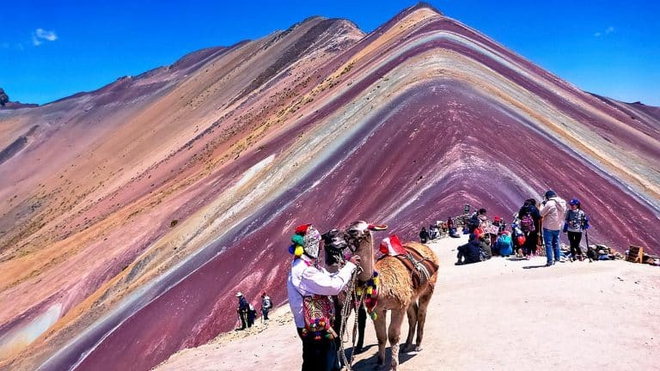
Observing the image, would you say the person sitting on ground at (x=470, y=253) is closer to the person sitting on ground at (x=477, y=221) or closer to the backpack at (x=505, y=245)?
the person sitting on ground at (x=477, y=221)

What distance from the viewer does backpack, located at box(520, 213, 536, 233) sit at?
1317 centimetres

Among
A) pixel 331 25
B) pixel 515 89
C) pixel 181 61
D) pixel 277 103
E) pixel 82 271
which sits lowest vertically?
pixel 82 271

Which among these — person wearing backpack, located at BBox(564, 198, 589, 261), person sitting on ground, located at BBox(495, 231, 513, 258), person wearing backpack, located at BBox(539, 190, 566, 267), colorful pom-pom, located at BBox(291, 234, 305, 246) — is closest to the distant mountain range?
person sitting on ground, located at BBox(495, 231, 513, 258)

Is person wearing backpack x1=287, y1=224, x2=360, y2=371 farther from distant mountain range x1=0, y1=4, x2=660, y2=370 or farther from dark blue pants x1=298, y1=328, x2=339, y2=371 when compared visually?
distant mountain range x1=0, y1=4, x2=660, y2=370

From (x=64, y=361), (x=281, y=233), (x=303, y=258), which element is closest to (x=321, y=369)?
(x=303, y=258)

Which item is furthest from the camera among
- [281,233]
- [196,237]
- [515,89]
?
[515,89]

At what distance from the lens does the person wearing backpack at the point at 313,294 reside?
19.5ft

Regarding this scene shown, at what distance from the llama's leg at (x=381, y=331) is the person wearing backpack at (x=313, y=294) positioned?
126 cm

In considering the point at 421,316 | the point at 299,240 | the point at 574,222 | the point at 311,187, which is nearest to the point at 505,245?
the point at 574,222

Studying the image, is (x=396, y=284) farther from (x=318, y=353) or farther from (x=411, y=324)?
(x=318, y=353)

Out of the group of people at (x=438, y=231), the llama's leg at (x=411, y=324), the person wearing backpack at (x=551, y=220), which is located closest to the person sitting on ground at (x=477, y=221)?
the group of people at (x=438, y=231)

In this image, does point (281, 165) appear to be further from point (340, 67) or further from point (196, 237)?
point (340, 67)

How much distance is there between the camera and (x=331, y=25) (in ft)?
322

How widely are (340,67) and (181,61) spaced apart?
94.7 m
